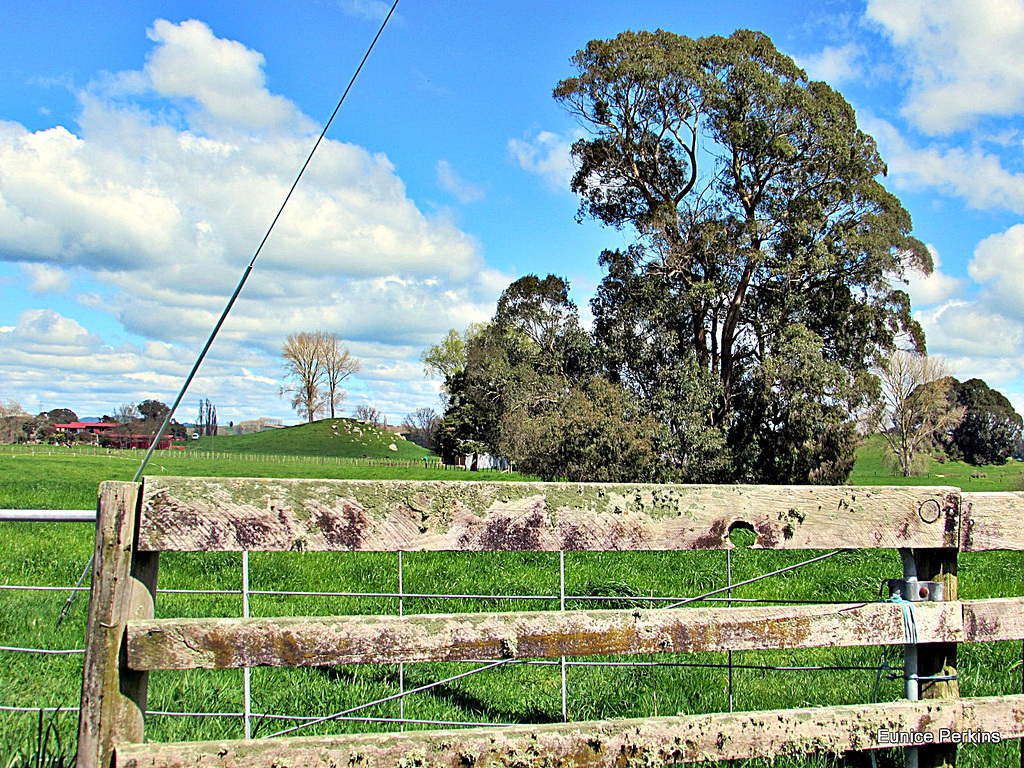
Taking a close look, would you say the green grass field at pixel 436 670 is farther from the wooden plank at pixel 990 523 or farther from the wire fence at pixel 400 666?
the wooden plank at pixel 990 523

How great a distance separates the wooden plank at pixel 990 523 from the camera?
2410 mm

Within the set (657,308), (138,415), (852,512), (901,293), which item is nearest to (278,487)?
(852,512)

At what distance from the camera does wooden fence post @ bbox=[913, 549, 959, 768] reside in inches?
93.9

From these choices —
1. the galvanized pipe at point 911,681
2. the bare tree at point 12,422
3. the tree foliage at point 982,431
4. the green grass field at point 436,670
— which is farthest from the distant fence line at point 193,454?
the galvanized pipe at point 911,681

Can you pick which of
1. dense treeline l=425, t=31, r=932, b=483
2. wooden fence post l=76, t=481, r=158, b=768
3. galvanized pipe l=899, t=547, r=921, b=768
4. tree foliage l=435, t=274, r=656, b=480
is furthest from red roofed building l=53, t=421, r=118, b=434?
galvanized pipe l=899, t=547, r=921, b=768

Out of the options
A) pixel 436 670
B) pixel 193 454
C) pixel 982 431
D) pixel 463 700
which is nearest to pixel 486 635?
pixel 463 700

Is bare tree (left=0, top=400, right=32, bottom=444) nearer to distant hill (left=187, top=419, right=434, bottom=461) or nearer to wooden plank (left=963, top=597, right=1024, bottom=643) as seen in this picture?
distant hill (left=187, top=419, right=434, bottom=461)

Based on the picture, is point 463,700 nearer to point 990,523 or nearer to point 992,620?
point 992,620

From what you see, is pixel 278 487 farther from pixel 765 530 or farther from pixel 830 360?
pixel 830 360

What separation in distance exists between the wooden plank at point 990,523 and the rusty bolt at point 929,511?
10 cm

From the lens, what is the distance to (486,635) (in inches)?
81.7

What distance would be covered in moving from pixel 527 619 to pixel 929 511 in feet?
4.44

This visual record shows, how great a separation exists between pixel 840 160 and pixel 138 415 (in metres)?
69.9

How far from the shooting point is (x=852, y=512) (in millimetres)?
2348
